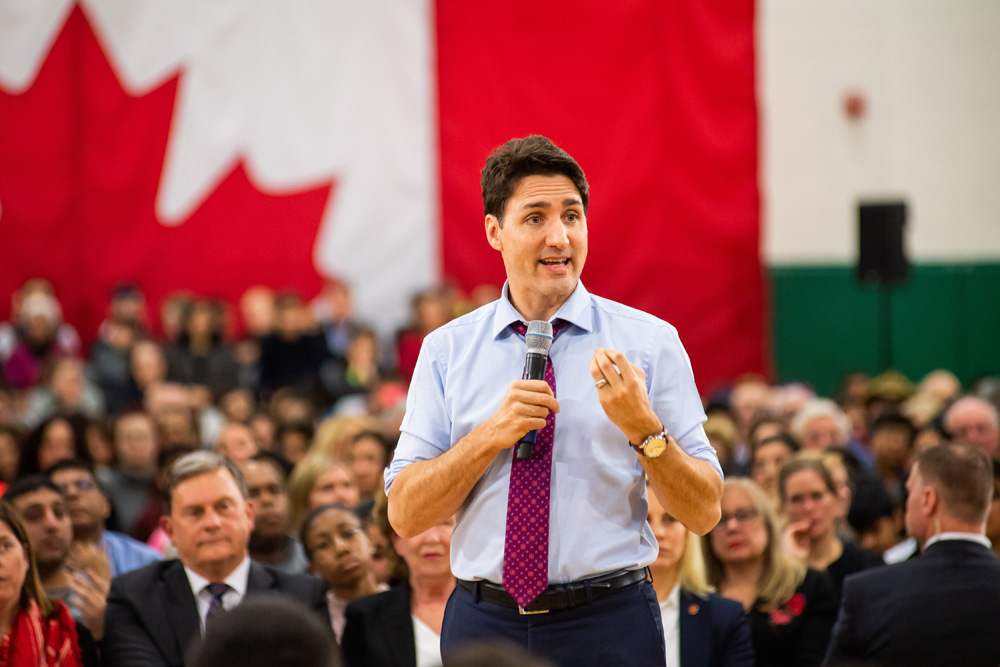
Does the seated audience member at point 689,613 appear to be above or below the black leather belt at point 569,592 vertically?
below

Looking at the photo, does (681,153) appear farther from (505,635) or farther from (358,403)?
(505,635)

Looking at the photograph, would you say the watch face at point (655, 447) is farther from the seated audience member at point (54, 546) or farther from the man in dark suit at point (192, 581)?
the seated audience member at point (54, 546)

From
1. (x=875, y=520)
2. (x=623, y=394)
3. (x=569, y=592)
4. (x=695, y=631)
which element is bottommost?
(x=875, y=520)

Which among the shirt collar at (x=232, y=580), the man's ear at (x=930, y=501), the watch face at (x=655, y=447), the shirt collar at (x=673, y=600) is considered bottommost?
the shirt collar at (x=673, y=600)

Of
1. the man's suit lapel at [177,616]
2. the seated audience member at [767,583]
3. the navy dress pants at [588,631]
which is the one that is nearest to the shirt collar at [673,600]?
the seated audience member at [767,583]

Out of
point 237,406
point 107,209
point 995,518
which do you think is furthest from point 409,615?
point 107,209

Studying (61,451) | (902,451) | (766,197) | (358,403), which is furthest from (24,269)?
(902,451)

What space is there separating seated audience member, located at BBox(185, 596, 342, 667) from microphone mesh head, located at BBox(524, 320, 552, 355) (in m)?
0.73

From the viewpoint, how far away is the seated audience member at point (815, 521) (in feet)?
13.3

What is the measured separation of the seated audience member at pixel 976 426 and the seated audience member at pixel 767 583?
85.2 inches

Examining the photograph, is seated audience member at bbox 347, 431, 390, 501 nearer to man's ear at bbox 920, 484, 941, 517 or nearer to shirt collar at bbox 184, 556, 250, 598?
shirt collar at bbox 184, 556, 250, 598

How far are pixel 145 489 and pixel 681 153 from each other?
673 centimetres

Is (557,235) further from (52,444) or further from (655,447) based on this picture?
(52,444)

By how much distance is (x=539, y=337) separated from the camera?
2061 mm
